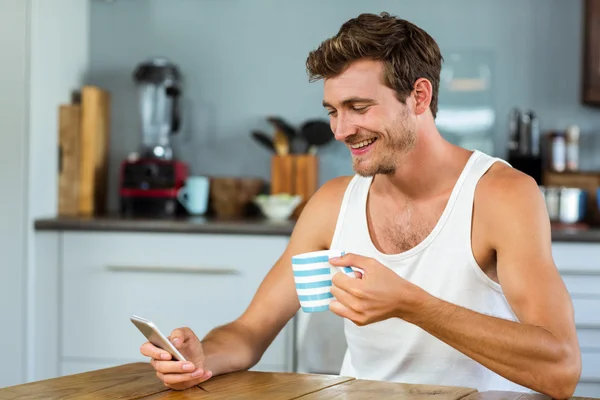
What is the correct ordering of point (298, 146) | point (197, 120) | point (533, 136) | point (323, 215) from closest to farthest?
point (323, 215) → point (533, 136) → point (298, 146) → point (197, 120)

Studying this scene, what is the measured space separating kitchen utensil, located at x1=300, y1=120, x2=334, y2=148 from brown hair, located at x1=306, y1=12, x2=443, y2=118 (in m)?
1.75

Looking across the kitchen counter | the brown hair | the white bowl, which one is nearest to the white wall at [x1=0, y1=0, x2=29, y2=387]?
the kitchen counter

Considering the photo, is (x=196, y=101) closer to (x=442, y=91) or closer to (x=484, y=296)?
(x=442, y=91)

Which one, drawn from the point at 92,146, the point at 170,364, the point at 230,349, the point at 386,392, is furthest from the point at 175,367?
the point at 92,146

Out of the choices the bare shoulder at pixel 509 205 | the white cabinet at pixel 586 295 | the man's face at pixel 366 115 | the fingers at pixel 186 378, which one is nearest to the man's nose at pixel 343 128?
the man's face at pixel 366 115

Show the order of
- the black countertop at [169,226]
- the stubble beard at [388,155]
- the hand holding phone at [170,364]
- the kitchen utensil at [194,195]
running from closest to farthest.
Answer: the hand holding phone at [170,364] < the stubble beard at [388,155] < the black countertop at [169,226] < the kitchen utensil at [194,195]

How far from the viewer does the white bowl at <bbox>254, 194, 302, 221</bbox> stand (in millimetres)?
3381

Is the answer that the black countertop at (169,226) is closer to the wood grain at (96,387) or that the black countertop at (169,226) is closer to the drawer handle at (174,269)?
the drawer handle at (174,269)

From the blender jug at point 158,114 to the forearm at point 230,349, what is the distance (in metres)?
1.98

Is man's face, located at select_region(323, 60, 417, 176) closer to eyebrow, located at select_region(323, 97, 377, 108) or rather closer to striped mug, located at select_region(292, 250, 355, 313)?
eyebrow, located at select_region(323, 97, 377, 108)

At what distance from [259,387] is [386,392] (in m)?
0.21

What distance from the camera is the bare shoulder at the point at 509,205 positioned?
160 centimetres

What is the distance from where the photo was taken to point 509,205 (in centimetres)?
164

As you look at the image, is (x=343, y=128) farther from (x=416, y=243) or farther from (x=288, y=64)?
(x=288, y=64)
